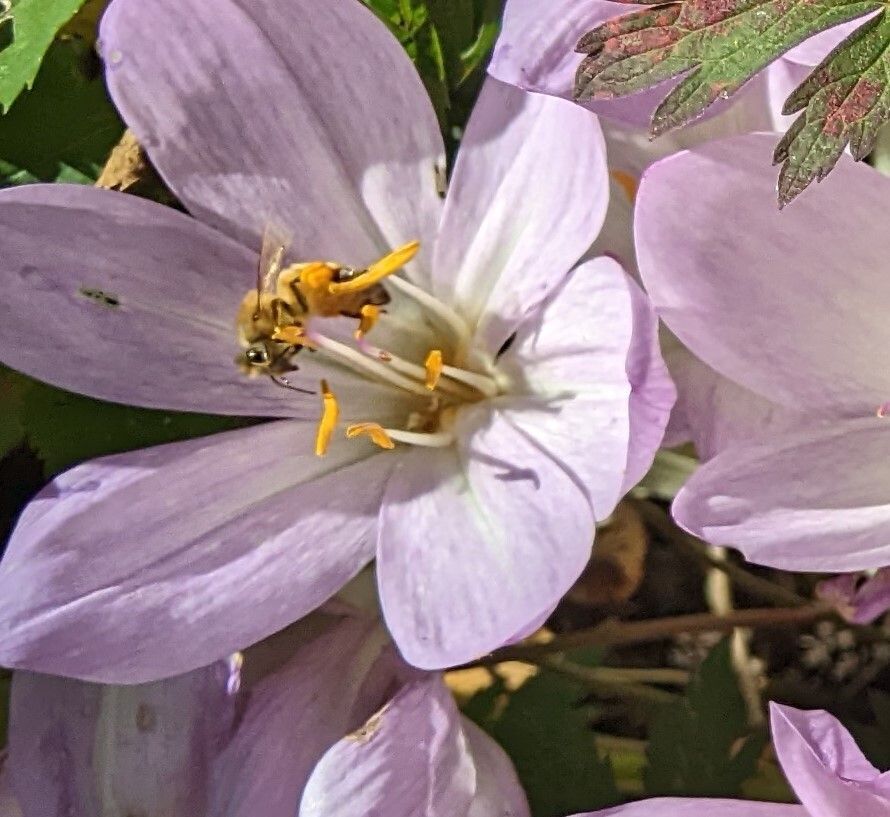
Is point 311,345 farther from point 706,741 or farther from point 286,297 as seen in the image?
point 706,741

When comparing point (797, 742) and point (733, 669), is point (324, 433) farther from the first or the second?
point (733, 669)

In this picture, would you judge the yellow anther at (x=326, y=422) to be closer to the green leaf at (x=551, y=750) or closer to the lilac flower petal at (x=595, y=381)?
the lilac flower petal at (x=595, y=381)

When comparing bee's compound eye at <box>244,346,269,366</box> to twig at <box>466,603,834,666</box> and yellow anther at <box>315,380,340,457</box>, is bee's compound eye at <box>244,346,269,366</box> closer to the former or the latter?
yellow anther at <box>315,380,340,457</box>

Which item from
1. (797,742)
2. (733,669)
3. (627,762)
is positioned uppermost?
(797,742)

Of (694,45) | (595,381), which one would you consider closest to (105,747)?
(595,381)

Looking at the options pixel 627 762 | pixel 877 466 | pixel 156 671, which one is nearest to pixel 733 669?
pixel 627 762

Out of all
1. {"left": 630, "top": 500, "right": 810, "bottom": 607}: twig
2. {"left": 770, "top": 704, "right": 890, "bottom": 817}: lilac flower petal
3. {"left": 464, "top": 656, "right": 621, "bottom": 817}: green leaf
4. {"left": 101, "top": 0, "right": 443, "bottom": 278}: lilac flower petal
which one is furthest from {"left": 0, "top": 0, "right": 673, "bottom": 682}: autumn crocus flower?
{"left": 630, "top": 500, "right": 810, "bottom": 607}: twig

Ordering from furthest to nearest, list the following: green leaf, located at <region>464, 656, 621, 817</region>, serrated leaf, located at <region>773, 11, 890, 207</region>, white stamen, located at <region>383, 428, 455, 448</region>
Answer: green leaf, located at <region>464, 656, 621, 817</region>
white stamen, located at <region>383, 428, 455, 448</region>
serrated leaf, located at <region>773, 11, 890, 207</region>
